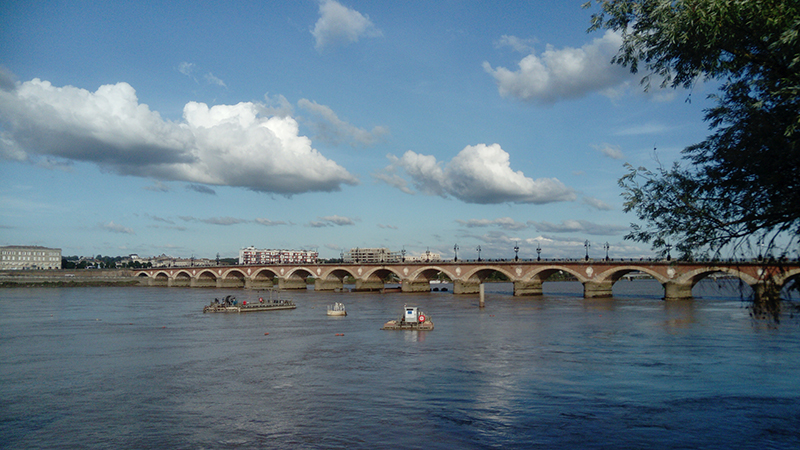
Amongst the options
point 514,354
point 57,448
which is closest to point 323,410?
point 57,448

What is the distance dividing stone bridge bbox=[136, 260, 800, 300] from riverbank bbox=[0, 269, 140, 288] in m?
9.93

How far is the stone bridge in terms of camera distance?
89.0 meters

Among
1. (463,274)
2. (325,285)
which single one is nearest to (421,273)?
(463,274)

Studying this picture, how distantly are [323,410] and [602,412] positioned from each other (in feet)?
38.7

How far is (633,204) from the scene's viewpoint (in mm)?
15570

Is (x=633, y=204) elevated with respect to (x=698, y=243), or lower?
elevated

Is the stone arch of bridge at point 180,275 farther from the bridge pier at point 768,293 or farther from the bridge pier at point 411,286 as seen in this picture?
the bridge pier at point 768,293

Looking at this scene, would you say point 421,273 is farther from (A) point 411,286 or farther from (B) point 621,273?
(B) point 621,273

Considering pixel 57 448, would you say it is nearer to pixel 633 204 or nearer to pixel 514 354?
pixel 633 204

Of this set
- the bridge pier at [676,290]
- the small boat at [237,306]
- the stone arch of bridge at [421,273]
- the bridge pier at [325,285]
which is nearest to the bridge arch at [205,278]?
the bridge pier at [325,285]

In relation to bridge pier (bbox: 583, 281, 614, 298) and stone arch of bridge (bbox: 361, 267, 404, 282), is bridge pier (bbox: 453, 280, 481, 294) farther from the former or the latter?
bridge pier (bbox: 583, 281, 614, 298)

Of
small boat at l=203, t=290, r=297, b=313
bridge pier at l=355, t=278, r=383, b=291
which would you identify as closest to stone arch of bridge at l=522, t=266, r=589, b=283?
bridge pier at l=355, t=278, r=383, b=291

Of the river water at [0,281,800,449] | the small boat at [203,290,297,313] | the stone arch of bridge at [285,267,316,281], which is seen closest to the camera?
the river water at [0,281,800,449]

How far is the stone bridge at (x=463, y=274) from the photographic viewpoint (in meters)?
89.0
